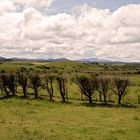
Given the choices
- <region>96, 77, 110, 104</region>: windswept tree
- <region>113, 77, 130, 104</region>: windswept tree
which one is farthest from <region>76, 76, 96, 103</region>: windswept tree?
<region>113, 77, 130, 104</region>: windswept tree

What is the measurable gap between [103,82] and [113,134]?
195 ft

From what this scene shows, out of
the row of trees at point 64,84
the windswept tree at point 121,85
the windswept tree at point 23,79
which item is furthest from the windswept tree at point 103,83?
the windswept tree at point 23,79

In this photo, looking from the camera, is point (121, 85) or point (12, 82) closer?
point (121, 85)

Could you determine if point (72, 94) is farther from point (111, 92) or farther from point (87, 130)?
point (87, 130)

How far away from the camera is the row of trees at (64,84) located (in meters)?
98.8

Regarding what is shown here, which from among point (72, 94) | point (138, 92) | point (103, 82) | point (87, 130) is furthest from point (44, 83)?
point (87, 130)

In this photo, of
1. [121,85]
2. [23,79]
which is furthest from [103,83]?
[23,79]

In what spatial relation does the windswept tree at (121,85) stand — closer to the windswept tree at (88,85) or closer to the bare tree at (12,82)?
the windswept tree at (88,85)

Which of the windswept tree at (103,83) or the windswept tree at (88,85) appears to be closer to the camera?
the windswept tree at (103,83)

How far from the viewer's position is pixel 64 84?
344ft

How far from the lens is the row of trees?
9875 cm

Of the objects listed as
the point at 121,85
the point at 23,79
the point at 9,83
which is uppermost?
the point at 23,79

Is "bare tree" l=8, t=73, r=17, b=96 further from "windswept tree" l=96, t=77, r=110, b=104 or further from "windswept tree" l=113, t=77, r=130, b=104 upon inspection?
"windswept tree" l=113, t=77, r=130, b=104

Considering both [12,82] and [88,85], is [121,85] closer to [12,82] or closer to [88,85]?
[88,85]
